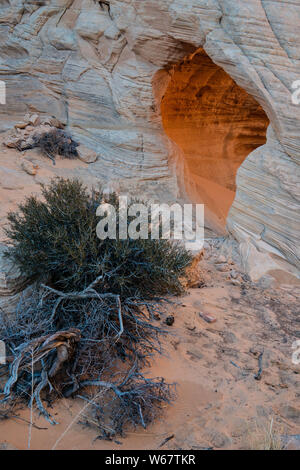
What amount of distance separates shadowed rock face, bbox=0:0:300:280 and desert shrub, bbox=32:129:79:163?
0.47m

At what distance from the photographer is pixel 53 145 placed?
800 centimetres

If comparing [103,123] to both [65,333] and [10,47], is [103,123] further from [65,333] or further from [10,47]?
[65,333]

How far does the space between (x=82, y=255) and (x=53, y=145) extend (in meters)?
5.30

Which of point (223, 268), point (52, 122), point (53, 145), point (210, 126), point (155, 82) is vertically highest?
point (155, 82)

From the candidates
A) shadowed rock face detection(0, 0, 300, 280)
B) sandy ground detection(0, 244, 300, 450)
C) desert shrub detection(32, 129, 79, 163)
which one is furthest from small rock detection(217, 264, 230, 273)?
desert shrub detection(32, 129, 79, 163)

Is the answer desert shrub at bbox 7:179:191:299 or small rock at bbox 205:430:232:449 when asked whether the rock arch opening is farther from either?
small rock at bbox 205:430:232:449

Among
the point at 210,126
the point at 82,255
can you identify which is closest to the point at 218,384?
the point at 82,255

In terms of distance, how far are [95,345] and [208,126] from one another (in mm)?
8097

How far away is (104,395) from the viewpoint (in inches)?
119

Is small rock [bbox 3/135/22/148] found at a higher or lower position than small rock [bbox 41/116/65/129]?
lower

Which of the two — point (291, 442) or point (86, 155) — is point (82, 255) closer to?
point (291, 442)

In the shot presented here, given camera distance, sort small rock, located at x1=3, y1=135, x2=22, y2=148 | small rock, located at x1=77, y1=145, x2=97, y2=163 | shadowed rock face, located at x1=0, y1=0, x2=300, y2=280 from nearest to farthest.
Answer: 1. shadowed rock face, located at x1=0, y1=0, x2=300, y2=280
2. small rock, located at x1=3, y1=135, x2=22, y2=148
3. small rock, located at x1=77, y1=145, x2=97, y2=163

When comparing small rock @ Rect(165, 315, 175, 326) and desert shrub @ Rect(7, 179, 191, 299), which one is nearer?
desert shrub @ Rect(7, 179, 191, 299)

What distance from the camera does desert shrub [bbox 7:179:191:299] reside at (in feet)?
11.0
